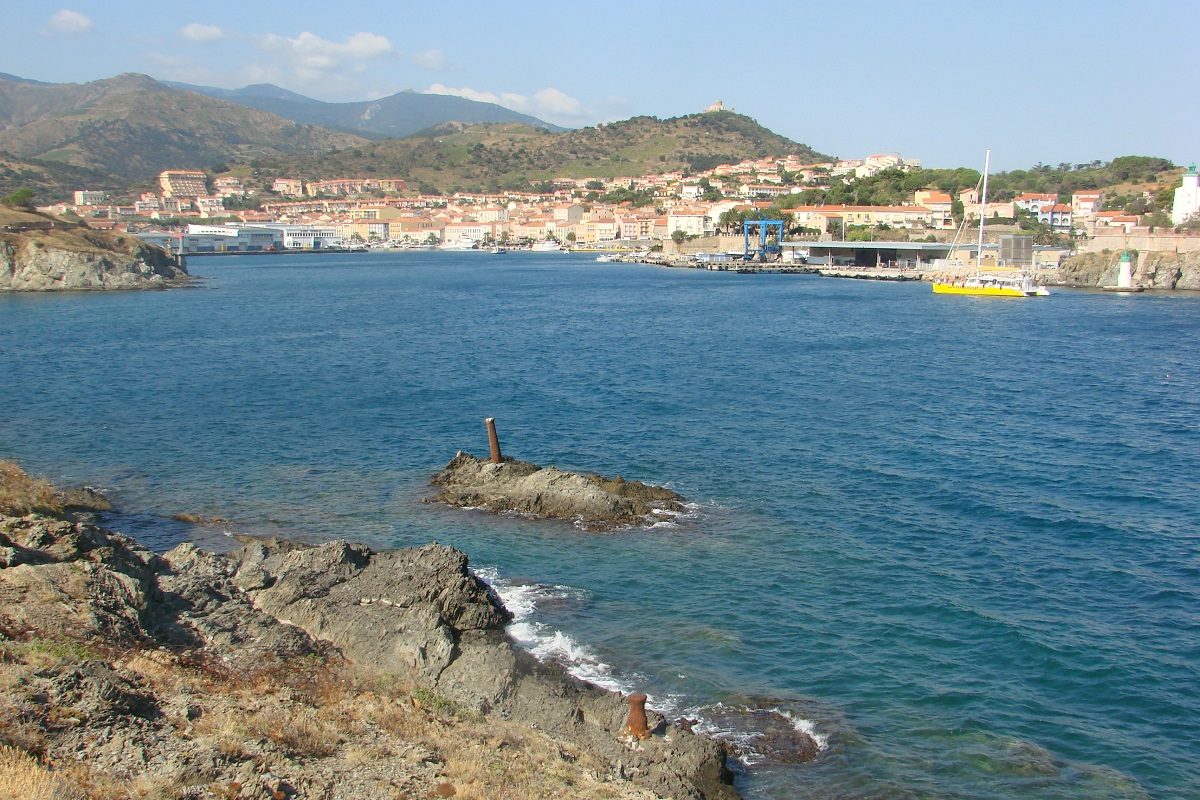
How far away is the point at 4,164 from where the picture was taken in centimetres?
16975

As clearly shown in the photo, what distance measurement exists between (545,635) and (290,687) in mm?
3479

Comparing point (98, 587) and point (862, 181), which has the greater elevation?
point (862, 181)

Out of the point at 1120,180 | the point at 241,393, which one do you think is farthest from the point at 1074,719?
the point at 1120,180

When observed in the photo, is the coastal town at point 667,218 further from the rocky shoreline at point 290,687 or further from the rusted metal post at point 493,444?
the rocky shoreline at point 290,687

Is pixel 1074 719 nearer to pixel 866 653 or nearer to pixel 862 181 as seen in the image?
pixel 866 653

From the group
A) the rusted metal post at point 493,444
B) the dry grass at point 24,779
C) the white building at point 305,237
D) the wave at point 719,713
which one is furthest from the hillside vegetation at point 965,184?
the dry grass at point 24,779

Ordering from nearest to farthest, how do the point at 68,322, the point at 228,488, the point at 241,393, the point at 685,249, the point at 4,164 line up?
the point at 228,488 < the point at 241,393 < the point at 68,322 < the point at 685,249 < the point at 4,164

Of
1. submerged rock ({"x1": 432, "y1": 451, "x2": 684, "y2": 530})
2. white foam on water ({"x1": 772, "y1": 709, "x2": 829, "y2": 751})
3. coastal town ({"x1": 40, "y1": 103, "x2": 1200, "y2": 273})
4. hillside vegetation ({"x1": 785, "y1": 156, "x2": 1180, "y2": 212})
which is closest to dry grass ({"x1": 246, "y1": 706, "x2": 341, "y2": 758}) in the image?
white foam on water ({"x1": 772, "y1": 709, "x2": 829, "y2": 751})

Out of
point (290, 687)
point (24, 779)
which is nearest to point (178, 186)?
point (290, 687)

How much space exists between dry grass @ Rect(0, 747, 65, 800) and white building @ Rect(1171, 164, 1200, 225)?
94.1m

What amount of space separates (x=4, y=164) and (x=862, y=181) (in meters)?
149

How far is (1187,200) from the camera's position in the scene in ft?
275

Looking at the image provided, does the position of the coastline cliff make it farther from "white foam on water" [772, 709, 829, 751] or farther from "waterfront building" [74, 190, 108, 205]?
"waterfront building" [74, 190, 108, 205]

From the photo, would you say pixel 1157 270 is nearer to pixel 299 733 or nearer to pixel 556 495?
pixel 556 495
